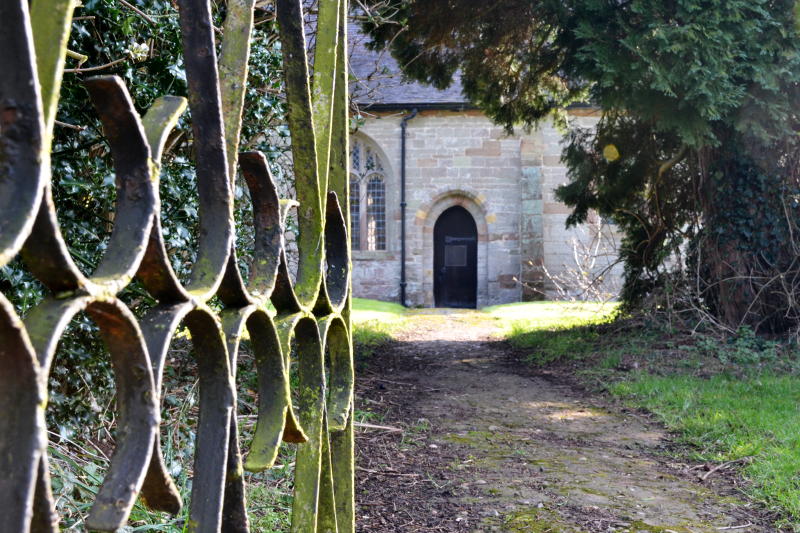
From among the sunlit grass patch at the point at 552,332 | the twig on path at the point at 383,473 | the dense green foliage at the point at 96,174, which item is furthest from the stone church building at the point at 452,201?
the dense green foliage at the point at 96,174

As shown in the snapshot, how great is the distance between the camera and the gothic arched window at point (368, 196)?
73.1 feet

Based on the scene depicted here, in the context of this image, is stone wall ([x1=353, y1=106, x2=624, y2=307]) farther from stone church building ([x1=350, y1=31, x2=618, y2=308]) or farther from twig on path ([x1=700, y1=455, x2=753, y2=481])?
twig on path ([x1=700, y1=455, x2=753, y2=481])

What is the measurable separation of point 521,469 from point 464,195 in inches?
700

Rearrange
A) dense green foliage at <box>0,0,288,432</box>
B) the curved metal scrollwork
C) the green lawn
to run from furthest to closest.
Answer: the green lawn < dense green foliage at <box>0,0,288,432</box> < the curved metal scrollwork

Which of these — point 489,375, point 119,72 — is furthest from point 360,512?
point 489,375

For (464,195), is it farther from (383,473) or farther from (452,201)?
(383,473)

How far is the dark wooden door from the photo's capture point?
22141mm

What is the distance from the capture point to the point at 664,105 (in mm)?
8109

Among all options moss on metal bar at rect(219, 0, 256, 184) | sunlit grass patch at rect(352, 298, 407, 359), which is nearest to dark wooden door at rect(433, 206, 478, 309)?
sunlit grass patch at rect(352, 298, 407, 359)

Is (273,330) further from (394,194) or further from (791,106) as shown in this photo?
(394,194)

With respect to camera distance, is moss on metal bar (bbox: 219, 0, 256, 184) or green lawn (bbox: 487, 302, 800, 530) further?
green lawn (bbox: 487, 302, 800, 530)

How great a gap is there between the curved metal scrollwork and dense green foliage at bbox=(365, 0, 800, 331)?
17.4 feet

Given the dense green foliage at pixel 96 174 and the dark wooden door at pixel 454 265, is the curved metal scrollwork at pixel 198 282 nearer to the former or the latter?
the dense green foliage at pixel 96 174

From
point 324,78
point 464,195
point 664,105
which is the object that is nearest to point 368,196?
point 464,195
